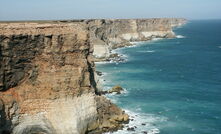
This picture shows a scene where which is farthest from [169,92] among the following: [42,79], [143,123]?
[42,79]

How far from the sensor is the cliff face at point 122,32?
99.7 m

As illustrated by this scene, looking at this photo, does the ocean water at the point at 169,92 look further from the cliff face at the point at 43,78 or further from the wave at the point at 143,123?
the cliff face at the point at 43,78

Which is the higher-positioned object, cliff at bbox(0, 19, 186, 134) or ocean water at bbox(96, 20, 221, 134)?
cliff at bbox(0, 19, 186, 134)

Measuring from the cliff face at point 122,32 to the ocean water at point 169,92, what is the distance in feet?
34.2

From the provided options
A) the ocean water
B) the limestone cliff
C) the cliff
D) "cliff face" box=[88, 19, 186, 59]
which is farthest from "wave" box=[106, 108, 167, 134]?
"cliff face" box=[88, 19, 186, 59]

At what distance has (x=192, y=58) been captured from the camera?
331 ft

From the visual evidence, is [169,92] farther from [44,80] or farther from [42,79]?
[42,79]

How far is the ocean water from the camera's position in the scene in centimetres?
4491

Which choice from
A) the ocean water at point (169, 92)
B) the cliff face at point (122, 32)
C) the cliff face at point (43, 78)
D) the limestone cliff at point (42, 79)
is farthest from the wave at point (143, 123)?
the cliff face at point (122, 32)

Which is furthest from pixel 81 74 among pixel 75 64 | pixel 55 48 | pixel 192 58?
pixel 192 58

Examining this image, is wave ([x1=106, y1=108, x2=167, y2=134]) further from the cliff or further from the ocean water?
the cliff

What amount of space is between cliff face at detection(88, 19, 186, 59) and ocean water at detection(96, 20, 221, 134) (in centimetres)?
1043

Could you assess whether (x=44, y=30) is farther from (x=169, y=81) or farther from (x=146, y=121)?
(x=169, y=81)

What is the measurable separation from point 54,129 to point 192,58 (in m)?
71.7
